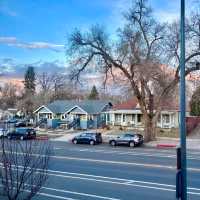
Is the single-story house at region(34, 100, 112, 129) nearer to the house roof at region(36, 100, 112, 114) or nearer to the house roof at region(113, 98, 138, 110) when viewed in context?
the house roof at region(36, 100, 112, 114)

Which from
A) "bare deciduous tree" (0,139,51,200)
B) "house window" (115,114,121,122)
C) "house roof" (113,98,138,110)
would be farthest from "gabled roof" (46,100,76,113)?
"bare deciduous tree" (0,139,51,200)

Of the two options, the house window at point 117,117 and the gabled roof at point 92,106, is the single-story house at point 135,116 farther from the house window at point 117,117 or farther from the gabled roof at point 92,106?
the gabled roof at point 92,106

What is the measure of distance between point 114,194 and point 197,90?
38603 mm

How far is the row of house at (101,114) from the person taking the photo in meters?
66.6

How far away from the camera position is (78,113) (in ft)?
249

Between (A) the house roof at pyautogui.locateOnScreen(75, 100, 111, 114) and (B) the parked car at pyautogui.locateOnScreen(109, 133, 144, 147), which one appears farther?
(A) the house roof at pyautogui.locateOnScreen(75, 100, 111, 114)

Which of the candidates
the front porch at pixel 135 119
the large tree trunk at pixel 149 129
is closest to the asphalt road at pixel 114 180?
the large tree trunk at pixel 149 129

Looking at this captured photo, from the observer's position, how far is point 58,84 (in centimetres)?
12225

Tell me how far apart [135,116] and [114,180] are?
161 ft

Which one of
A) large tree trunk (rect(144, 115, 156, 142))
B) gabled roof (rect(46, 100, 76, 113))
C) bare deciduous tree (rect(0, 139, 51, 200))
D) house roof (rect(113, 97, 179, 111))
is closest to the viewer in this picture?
bare deciduous tree (rect(0, 139, 51, 200))

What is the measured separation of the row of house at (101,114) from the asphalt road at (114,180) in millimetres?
36677

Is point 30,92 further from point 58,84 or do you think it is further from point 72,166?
point 72,166

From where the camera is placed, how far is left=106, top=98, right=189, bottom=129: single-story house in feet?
217

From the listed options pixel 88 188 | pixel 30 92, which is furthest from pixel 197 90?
pixel 30 92
